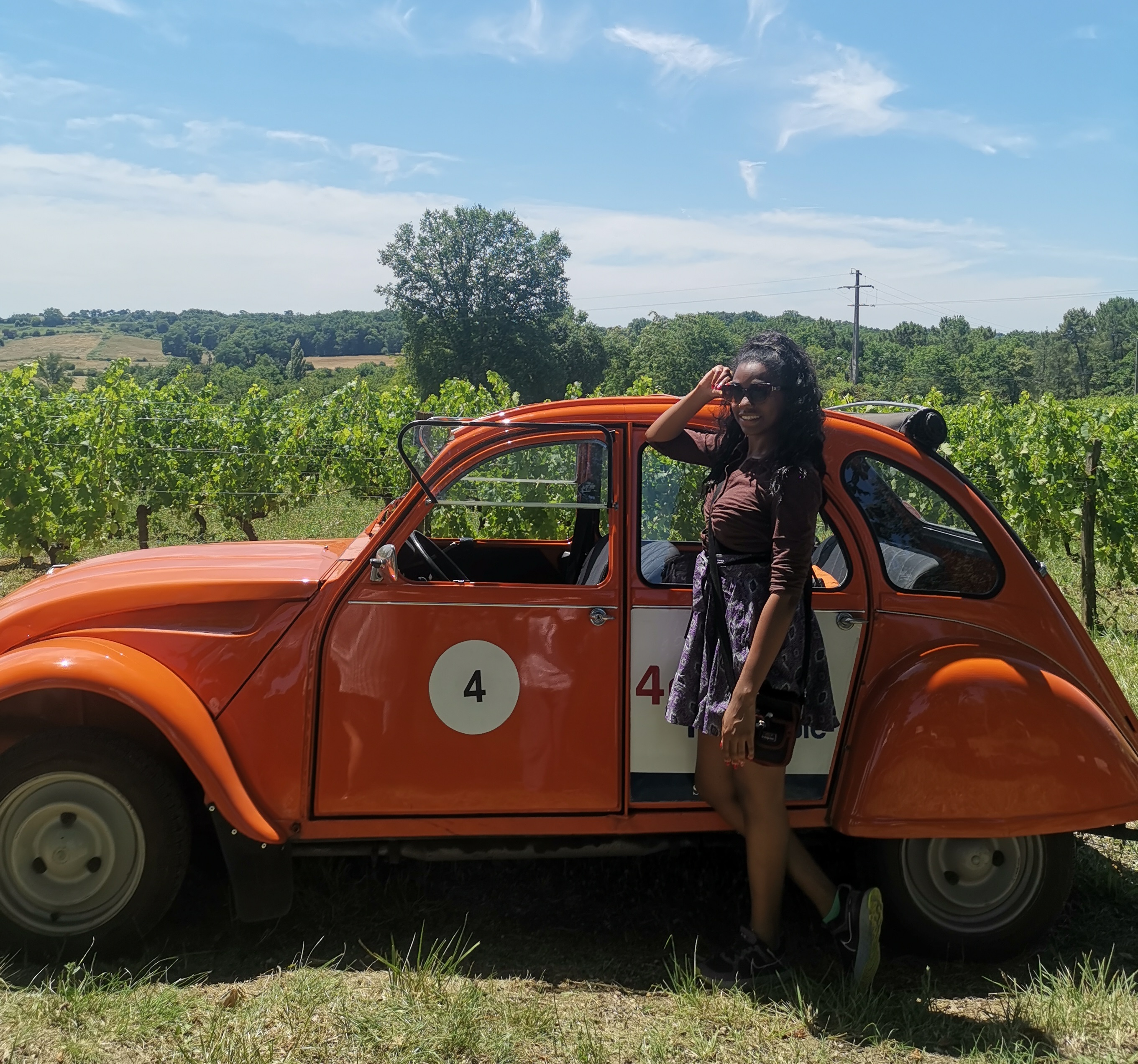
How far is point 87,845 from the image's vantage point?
3.21m

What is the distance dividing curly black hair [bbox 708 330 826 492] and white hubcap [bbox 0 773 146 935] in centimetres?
249

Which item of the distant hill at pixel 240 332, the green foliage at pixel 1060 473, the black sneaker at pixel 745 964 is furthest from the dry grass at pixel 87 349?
the black sneaker at pixel 745 964

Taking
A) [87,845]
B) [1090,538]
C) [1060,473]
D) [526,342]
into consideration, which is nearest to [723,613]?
[87,845]

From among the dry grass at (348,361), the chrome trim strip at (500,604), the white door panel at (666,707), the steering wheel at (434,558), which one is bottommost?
the white door panel at (666,707)

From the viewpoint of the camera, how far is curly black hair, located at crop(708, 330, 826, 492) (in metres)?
2.98

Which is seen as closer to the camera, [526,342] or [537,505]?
[537,505]

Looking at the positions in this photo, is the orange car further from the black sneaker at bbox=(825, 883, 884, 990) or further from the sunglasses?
the sunglasses

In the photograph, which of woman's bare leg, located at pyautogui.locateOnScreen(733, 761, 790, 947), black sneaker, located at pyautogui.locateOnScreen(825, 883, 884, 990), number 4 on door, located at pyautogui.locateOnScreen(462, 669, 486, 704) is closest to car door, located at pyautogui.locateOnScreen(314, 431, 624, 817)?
number 4 on door, located at pyautogui.locateOnScreen(462, 669, 486, 704)

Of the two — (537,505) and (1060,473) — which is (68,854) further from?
(1060,473)

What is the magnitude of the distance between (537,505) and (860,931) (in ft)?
5.75

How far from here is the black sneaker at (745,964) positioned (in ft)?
10.3

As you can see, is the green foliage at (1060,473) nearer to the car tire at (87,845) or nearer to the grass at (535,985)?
the grass at (535,985)

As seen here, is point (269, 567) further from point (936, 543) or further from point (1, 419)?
point (1, 419)

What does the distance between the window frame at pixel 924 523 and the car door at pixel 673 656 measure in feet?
0.26
